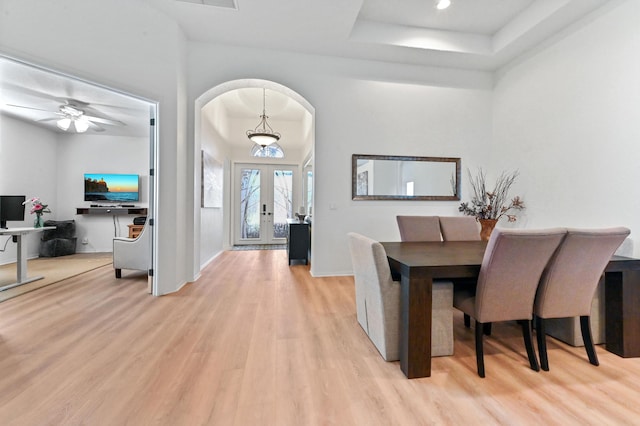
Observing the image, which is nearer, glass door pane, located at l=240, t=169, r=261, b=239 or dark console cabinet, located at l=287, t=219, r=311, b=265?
dark console cabinet, located at l=287, t=219, r=311, b=265

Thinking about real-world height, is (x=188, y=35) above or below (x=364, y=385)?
above

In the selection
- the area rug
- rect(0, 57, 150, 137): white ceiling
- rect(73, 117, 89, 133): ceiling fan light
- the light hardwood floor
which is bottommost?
the light hardwood floor

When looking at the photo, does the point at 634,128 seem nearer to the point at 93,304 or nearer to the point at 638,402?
the point at 638,402

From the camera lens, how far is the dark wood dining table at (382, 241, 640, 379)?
1.68m

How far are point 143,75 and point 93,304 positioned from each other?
8.52 feet

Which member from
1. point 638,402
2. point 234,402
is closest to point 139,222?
point 234,402

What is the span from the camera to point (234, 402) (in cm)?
147

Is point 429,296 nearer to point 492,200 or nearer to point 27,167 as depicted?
point 492,200

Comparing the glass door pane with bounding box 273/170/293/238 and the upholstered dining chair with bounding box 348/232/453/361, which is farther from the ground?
the glass door pane with bounding box 273/170/293/238

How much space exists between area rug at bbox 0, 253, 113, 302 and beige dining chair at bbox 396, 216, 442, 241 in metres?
4.49

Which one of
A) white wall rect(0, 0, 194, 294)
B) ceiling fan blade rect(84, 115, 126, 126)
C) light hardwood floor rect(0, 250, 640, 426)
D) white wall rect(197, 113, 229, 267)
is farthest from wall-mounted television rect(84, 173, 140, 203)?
light hardwood floor rect(0, 250, 640, 426)

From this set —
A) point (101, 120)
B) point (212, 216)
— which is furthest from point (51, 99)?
point (212, 216)

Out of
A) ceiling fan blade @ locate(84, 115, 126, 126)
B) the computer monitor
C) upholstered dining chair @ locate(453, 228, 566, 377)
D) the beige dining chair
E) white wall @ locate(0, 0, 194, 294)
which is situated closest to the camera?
upholstered dining chair @ locate(453, 228, 566, 377)

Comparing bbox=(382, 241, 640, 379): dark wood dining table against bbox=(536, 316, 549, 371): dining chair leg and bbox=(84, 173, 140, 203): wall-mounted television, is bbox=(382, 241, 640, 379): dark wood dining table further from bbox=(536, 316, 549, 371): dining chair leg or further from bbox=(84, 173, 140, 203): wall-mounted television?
bbox=(84, 173, 140, 203): wall-mounted television
